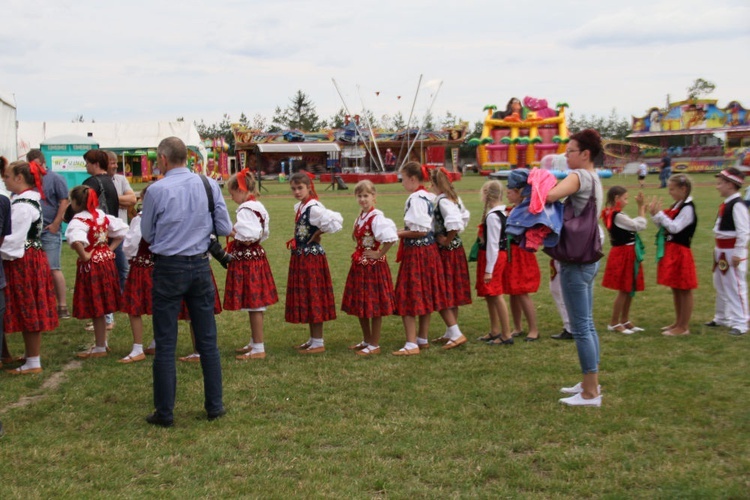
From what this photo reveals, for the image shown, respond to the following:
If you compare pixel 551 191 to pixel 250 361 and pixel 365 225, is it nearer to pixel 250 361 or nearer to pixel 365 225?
pixel 365 225

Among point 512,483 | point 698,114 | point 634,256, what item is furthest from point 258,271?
point 698,114

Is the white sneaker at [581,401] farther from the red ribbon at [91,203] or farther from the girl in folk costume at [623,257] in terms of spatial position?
the red ribbon at [91,203]

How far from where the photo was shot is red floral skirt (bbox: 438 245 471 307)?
22.3ft

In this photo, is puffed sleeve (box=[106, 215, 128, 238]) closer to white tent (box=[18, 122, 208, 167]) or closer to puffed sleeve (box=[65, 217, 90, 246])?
puffed sleeve (box=[65, 217, 90, 246])

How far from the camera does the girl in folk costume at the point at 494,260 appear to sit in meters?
6.71

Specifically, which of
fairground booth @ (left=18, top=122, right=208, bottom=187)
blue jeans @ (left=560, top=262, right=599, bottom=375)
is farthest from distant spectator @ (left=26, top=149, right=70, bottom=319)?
fairground booth @ (left=18, top=122, right=208, bottom=187)

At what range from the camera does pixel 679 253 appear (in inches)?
278

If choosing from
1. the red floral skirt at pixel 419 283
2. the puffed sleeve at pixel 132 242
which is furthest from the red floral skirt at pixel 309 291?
the puffed sleeve at pixel 132 242

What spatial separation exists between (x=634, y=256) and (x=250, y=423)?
4391 millimetres

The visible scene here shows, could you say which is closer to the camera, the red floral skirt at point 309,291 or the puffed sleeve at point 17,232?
the puffed sleeve at point 17,232

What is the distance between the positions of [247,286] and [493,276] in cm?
238

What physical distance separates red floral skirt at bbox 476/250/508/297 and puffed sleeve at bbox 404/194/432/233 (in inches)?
30.6

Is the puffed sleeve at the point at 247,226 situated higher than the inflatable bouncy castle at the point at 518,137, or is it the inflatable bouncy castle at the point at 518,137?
the inflatable bouncy castle at the point at 518,137

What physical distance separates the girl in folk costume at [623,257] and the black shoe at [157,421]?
462cm
